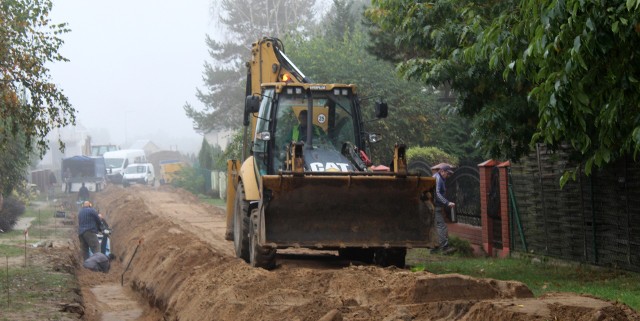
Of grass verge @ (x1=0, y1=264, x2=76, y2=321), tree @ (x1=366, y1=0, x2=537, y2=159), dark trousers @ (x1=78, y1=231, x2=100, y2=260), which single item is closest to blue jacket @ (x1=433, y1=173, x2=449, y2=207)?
tree @ (x1=366, y1=0, x2=537, y2=159)

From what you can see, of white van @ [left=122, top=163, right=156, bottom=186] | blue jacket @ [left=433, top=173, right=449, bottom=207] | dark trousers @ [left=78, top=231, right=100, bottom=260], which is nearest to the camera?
blue jacket @ [left=433, top=173, right=449, bottom=207]

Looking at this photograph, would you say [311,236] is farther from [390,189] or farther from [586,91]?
[586,91]

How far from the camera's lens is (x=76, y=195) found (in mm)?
50875

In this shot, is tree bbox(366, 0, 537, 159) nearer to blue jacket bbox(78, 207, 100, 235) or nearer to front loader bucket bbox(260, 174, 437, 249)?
front loader bucket bbox(260, 174, 437, 249)

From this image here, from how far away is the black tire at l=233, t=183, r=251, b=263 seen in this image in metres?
14.2

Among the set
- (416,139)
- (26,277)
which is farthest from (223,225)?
(26,277)

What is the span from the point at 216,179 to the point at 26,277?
29865mm

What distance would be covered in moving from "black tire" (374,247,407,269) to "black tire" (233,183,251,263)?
2.12 m

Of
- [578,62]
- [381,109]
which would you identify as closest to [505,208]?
[381,109]

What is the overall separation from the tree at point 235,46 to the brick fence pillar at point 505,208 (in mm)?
→ 45630

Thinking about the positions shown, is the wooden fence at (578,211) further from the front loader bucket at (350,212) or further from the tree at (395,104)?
the tree at (395,104)

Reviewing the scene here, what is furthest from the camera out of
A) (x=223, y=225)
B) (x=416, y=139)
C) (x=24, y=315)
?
(x=416, y=139)

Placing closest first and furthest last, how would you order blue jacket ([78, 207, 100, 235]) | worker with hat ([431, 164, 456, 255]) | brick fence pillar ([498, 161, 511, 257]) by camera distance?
brick fence pillar ([498, 161, 511, 257]) < worker with hat ([431, 164, 456, 255]) < blue jacket ([78, 207, 100, 235])

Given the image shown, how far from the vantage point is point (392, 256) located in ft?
45.0
